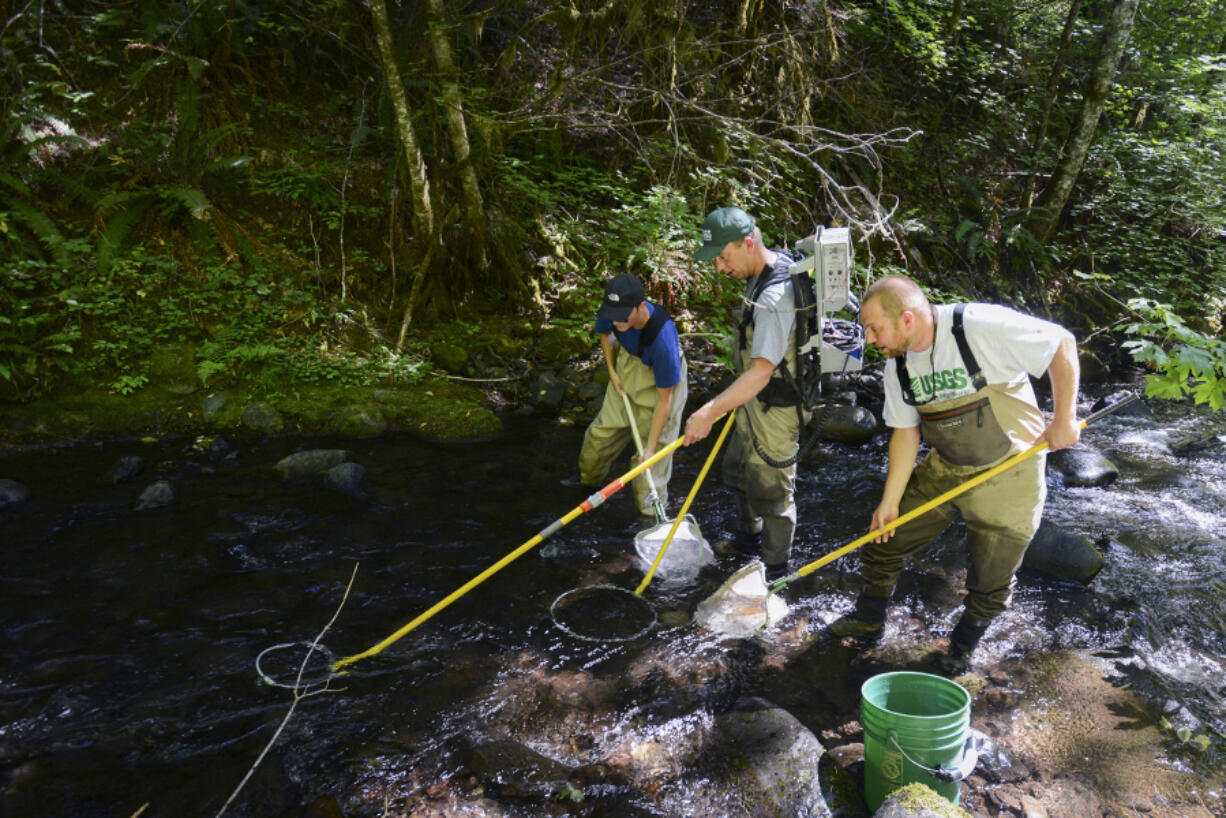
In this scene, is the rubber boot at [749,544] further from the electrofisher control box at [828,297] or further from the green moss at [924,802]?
the green moss at [924,802]

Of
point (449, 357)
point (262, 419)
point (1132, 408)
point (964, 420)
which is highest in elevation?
point (964, 420)

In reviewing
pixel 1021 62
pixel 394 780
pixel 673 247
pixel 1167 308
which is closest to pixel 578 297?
pixel 673 247

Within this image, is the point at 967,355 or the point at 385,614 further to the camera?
the point at 385,614

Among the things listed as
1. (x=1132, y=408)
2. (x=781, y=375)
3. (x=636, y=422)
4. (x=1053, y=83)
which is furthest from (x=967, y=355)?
(x=1053, y=83)

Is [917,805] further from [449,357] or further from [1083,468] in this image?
[449,357]

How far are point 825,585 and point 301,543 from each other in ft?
13.5

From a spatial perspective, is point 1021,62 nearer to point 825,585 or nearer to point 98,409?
point 825,585

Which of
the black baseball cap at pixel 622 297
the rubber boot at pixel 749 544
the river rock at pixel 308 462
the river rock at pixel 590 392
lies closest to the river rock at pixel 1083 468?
the rubber boot at pixel 749 544

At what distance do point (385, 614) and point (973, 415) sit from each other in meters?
3.82

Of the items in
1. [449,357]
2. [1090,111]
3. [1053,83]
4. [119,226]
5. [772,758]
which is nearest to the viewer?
[772,758]

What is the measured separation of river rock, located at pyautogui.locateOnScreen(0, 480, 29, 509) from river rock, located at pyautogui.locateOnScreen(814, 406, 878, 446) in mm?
7965

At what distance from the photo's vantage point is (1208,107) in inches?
422

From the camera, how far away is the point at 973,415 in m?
3.48

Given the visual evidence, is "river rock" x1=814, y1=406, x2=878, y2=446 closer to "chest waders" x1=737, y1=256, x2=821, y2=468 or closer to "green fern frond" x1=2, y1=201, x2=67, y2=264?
"chest waders" x1=737, y1=256, x2=821, y2=468
